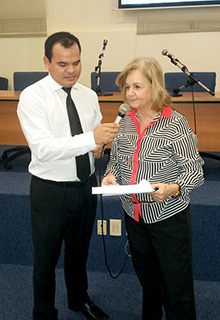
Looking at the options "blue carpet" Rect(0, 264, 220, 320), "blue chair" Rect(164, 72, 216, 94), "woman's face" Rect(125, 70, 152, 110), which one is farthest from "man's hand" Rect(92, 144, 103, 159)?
"blue chair" Rect(164, 72, 216, 94)

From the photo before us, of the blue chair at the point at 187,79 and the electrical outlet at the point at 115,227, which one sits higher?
the blue chair at the point at 187,79

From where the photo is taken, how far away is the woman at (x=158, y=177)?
135 cm

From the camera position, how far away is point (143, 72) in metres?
1.35

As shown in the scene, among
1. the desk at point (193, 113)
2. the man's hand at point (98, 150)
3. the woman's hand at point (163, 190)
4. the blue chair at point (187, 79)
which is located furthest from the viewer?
the blue chair at point (187, 79)

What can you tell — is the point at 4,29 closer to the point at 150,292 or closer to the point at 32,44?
the point at 32,44

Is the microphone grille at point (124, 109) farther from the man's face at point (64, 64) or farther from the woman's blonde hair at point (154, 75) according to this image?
the man's face at point (64, 64)

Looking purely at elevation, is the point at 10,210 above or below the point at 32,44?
below

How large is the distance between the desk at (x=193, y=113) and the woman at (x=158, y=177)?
53.0 inches

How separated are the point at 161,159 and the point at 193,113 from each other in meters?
1.50

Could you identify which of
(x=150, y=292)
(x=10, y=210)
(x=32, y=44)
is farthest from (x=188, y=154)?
(x=32, y=44)

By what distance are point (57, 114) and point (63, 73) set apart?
19cm

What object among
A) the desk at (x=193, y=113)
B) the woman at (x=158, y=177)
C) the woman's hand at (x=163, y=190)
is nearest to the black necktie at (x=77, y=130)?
the woman at (x=158, y=177)

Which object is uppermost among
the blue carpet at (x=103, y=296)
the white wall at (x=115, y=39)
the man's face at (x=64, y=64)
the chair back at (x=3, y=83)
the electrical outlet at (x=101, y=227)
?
the white wall at (x=115, y=39)

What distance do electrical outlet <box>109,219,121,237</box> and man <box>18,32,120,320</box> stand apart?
48cm
